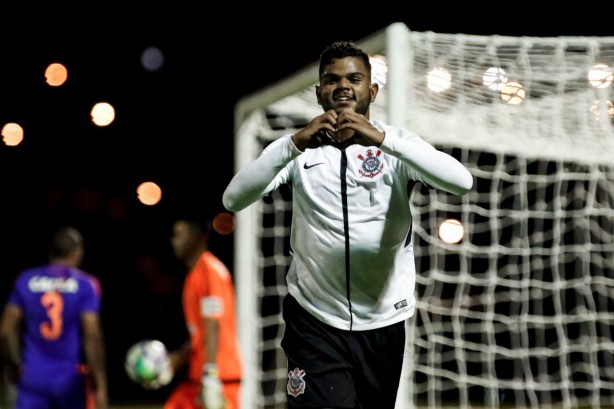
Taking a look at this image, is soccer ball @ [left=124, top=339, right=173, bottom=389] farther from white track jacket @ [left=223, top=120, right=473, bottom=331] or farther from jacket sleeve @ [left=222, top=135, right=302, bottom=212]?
jacket sleeve @ [left=222, top=135, right=302, bottom=212]

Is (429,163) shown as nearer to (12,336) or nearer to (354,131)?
(354,131)

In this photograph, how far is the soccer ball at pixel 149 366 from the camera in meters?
5.16

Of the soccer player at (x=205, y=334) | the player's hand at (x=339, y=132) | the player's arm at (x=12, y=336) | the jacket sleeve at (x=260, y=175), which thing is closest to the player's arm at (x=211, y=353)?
the soccer player at (x=205, y=334)

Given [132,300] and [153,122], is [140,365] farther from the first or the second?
[153,122]

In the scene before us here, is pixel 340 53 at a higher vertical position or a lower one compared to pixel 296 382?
higher

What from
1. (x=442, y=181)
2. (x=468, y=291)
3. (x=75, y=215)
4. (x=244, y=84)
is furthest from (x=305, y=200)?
(x=75, y=215)

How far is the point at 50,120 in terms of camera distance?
14.5 metres

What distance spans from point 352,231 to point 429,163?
1.23 feet

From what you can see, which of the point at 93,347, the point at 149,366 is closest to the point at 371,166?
the point at 149,366

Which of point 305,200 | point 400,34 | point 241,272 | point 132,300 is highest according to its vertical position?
point 400,34

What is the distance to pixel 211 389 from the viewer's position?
530 centimetres

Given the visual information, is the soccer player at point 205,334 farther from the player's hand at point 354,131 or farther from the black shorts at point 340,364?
the player's hand at point 354,131

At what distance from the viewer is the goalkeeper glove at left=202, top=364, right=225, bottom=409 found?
5.29 m

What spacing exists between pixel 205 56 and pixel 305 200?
1058 centimetres
